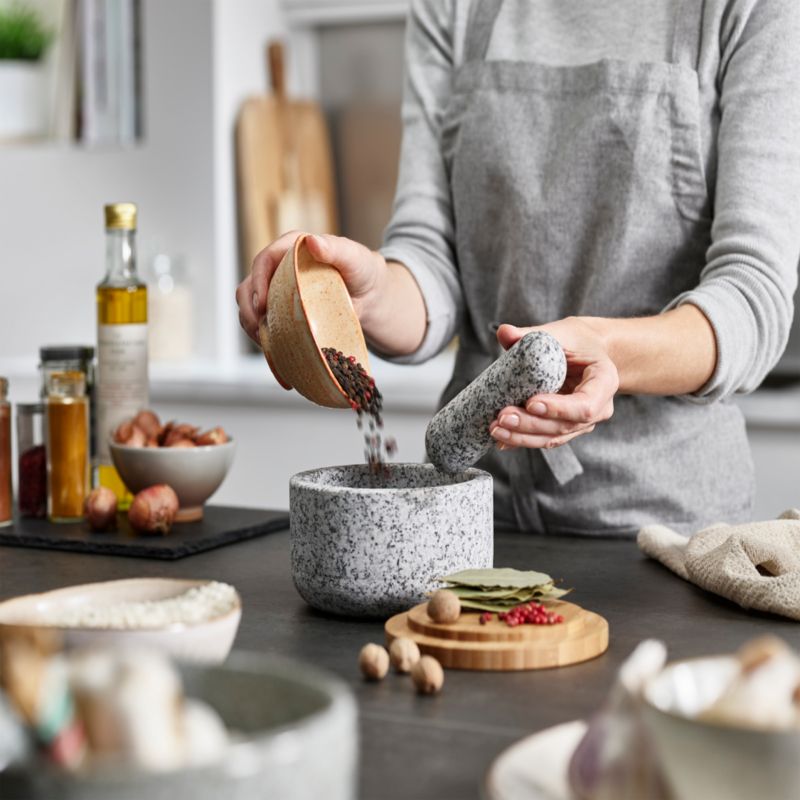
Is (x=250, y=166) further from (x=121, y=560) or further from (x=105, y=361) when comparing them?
(x=121, y=560)

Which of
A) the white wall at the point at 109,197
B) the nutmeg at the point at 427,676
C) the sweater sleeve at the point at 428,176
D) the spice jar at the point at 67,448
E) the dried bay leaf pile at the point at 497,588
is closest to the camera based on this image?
the nutmeg at the point at 427,676

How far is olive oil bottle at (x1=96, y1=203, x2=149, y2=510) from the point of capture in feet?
5.42

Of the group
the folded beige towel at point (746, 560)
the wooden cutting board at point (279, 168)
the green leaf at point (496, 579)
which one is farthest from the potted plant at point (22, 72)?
the green leaf at point (496, 579)

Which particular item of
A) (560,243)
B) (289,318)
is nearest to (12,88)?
(560,243)

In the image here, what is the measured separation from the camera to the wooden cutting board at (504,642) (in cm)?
95

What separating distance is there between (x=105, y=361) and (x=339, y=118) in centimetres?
194

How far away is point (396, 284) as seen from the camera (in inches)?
63.7

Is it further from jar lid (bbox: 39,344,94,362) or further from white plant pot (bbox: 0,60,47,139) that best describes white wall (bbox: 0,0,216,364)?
jar lid (bbox: 39,344,94,362)

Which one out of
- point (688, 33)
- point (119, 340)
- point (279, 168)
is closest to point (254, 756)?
point (119, 340)

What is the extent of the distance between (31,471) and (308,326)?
583 mm

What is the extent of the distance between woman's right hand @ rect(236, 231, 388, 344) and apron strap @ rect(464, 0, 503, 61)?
1.36ft

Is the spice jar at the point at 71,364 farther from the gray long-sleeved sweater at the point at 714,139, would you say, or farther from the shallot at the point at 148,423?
the gray long-sleeved sweater at the point at 714,139

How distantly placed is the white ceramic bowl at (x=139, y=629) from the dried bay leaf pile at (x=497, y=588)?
22 cm

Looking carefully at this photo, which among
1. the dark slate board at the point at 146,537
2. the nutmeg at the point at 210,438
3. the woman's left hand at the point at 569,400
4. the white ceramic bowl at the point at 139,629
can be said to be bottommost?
the dark slate board at the point at 146,537
